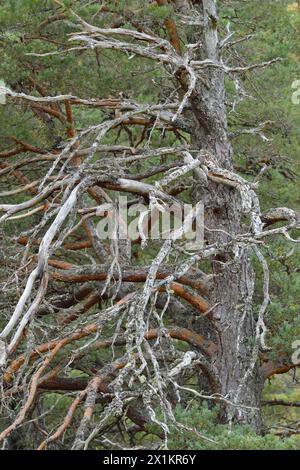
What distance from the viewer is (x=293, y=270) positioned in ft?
30.8

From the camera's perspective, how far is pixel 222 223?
9617 millimetres

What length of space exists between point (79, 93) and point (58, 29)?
997mm

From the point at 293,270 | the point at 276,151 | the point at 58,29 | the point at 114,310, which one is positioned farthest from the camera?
the point at 276,151

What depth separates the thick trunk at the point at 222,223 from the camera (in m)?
9.38

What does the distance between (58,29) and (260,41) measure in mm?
2839

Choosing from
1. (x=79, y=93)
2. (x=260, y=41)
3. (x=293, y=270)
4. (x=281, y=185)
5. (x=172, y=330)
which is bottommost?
(x=172, y=330)

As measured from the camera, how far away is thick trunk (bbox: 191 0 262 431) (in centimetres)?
938

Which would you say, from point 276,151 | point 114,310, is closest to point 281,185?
point 276,151
